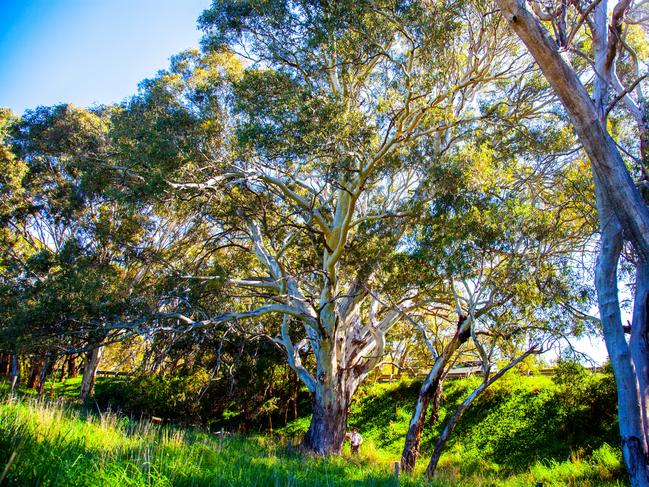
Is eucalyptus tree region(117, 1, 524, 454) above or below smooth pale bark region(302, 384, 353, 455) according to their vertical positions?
above

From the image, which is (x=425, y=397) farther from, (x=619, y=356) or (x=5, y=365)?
(x=5, y=365)

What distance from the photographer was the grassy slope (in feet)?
11.0

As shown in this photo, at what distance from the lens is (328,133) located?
9266mm

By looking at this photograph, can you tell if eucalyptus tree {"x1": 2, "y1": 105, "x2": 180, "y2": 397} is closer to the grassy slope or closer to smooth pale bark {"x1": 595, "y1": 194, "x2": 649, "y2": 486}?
the grassy slope

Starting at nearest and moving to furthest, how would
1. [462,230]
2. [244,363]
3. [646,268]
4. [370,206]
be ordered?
1. [646,268]
2. [462,230]
3. [370,206]
4. [244,363]

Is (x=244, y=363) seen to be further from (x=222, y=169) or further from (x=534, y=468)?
(x=534, y=468)

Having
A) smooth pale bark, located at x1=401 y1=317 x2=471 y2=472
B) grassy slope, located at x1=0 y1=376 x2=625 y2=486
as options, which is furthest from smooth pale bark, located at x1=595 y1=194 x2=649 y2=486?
smooth pale bark, located at x1=401 y1=317 x2=471 y2=472

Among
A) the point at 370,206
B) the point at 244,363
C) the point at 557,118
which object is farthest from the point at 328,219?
the point at 244,363

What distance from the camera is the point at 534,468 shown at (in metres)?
11.6

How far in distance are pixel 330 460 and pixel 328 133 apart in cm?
635

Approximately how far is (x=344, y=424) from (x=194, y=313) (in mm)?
4666

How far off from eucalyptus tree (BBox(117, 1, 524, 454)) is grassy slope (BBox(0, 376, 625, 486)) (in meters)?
3.23

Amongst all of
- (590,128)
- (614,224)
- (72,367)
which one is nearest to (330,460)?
(614,224)

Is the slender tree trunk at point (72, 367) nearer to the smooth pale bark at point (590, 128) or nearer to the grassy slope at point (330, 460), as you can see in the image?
the grassy slope at point (330, 460)
